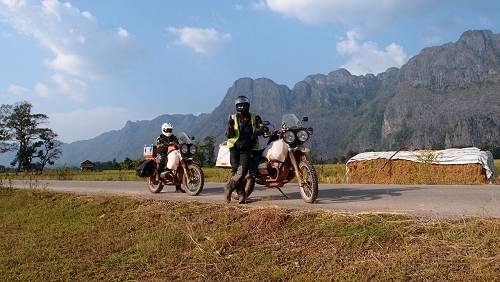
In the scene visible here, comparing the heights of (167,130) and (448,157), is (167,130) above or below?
above

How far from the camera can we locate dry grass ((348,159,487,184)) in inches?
533

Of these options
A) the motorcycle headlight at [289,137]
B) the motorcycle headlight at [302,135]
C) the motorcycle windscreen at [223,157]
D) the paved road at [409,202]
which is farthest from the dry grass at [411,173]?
the motorcycle headlight at [289,137]

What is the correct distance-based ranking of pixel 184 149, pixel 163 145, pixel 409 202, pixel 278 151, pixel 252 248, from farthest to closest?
pixel 163 145 → pixel 184 149 → pixel 278 151 → pixel 409 202 → pixel 252 248

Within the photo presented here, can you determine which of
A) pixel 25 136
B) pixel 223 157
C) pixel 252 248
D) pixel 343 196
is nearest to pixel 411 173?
pixel 343 196

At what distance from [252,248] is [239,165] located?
115 inches

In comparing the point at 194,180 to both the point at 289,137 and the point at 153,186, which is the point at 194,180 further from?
the point at 289,137

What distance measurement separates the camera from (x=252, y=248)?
17.5 ft

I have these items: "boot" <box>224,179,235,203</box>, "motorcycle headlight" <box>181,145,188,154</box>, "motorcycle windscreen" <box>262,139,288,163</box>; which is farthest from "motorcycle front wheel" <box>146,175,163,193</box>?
"motorcycle windscreen" <box>262,139,288,163</box>

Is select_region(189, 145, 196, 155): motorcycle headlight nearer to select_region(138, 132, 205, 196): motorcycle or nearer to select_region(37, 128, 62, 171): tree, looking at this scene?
select_region(138, 132, 205, 196): motorcycle

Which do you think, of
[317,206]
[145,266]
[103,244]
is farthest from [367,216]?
[103,244]

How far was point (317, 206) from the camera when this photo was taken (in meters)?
7.16

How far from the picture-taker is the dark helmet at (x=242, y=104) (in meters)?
8.06

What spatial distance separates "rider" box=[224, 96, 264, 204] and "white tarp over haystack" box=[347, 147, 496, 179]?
8205 millimetres

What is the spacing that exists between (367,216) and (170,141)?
6.68 m
